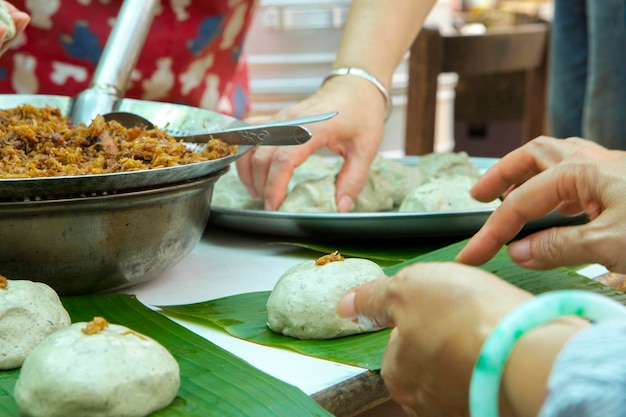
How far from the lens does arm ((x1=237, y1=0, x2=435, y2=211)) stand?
173 centimetres

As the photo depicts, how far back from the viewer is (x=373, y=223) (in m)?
1.57

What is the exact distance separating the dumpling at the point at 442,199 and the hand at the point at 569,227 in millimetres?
390

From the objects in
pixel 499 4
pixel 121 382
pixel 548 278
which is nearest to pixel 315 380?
pixel 121 382

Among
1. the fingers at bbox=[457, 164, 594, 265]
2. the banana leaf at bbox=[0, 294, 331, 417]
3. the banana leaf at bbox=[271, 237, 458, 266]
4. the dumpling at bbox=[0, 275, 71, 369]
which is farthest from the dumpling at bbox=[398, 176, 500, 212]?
the dumpling at bbox=[0, 275, 71, 369]

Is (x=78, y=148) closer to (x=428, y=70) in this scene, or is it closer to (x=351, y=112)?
(x=351, y=112)

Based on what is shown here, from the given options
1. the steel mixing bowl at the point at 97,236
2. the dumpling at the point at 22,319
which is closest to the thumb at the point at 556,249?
the steel mixing bowl at the point at 97,236

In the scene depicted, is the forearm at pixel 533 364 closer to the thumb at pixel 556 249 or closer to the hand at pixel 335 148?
the thumb at pixel 556 249

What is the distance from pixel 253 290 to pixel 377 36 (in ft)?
2.63

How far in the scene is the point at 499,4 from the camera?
797 centimetres

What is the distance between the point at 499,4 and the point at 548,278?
23.1 feet

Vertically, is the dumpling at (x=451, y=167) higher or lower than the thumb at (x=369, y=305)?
lower

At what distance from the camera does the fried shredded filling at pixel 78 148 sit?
128 cm

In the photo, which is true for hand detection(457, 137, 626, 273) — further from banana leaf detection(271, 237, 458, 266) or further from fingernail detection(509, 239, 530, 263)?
banana leaf detection(271, 237, 458, 266)

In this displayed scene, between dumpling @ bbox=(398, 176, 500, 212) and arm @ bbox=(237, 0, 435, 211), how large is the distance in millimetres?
123
